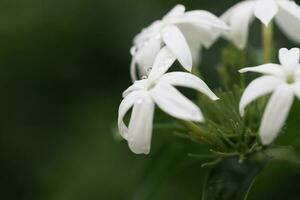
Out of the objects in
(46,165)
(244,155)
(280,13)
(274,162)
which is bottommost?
(46,165)

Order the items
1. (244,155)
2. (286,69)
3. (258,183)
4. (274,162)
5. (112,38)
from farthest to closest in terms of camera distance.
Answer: (112,38), (258,183), (274,162), (244,155), (286,69)

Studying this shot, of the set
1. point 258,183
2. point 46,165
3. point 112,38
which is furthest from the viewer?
point 112,38

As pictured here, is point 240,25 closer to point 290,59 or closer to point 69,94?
point 290,59

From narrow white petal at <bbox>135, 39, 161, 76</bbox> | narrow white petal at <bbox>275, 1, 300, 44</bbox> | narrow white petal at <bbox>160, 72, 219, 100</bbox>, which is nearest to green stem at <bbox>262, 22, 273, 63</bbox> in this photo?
narrow white petal at <bbox>275, 1, 300, 44</bbox>

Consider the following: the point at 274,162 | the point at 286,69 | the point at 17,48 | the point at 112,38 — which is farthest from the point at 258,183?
the point at 17,48

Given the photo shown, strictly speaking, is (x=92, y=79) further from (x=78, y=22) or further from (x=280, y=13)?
(x=280, y=13)

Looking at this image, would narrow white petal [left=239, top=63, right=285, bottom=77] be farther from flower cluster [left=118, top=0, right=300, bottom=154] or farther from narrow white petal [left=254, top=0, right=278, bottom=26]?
narrow white petal [left=254, top=0, right=278, bottom=26]

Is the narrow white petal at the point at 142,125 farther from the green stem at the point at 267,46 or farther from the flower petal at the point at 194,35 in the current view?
Answer: the green stem at the point at 267,46
